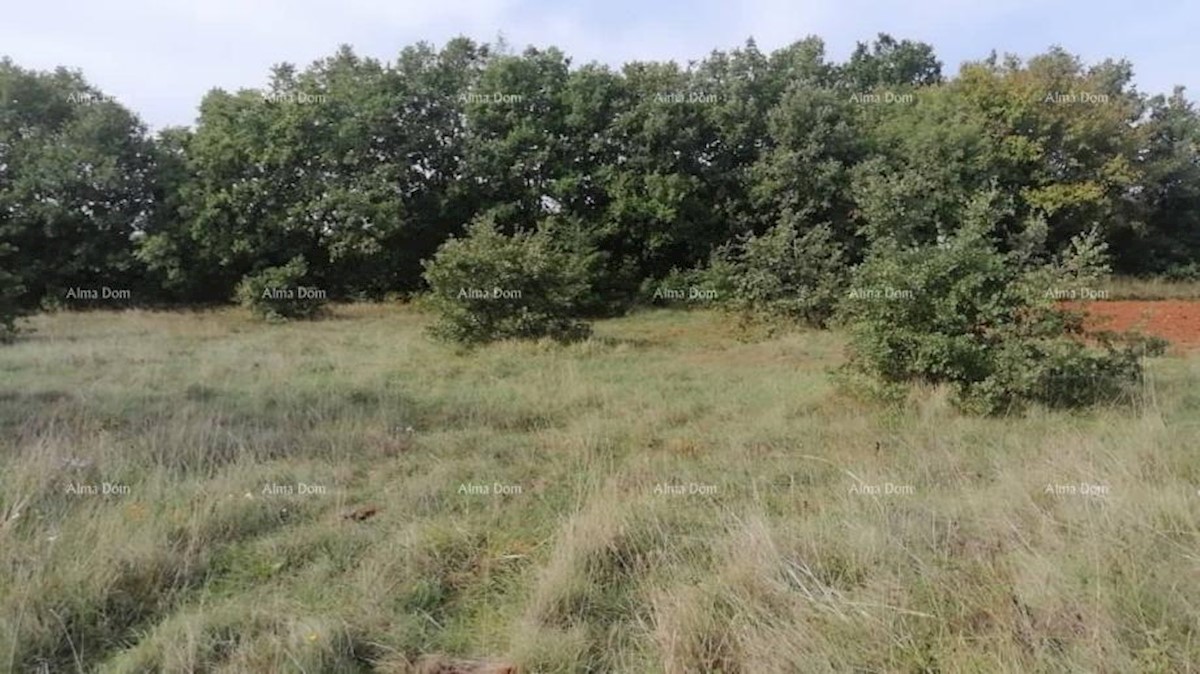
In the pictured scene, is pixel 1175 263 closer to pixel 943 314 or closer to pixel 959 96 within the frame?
pixel 959 96

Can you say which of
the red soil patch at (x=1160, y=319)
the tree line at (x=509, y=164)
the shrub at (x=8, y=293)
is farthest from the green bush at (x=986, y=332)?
the tree line at (x=509, y=164)

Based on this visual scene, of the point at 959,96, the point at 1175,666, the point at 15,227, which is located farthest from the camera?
the point at 959,96

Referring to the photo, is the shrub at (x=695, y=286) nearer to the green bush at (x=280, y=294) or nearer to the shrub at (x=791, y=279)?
the shrub at (x=791, y=279)

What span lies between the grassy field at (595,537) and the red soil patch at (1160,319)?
412 centimetres

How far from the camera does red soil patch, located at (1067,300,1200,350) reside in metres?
10.9

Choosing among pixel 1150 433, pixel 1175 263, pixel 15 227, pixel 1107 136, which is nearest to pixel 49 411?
pixel 1150 433

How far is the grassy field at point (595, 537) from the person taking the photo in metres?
2.66

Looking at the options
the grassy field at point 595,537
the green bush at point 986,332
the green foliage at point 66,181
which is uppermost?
the green foliage at point 66,181

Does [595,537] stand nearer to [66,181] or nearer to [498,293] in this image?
[498,293]

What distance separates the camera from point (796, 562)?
3105mm

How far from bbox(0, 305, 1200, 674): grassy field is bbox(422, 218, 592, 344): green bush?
5100 mm

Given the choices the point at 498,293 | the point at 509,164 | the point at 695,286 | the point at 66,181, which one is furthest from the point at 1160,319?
the point at 66,181

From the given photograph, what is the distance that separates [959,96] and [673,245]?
890 centimetres

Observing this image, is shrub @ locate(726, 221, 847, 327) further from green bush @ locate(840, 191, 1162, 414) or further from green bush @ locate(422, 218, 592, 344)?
green bush @ locate(840, 191, 1162, 414)
